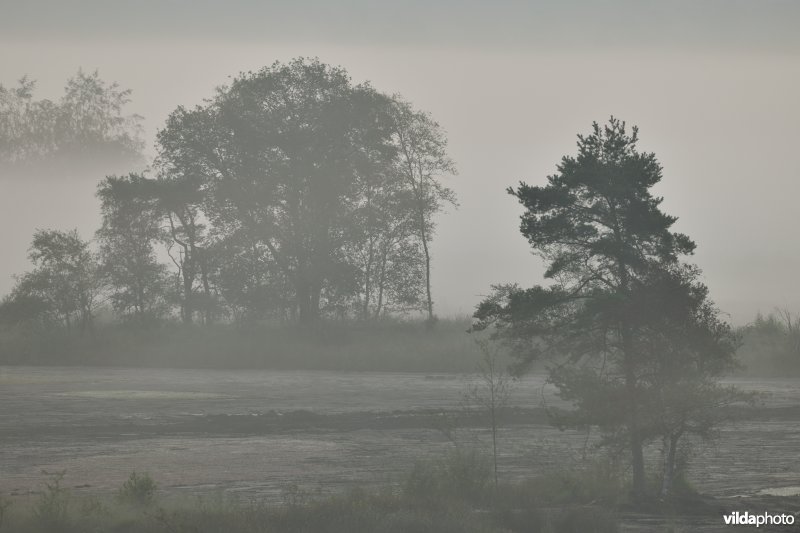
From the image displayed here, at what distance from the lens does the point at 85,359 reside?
63.2 m

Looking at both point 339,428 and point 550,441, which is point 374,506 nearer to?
point 550,441

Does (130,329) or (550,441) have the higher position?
(130,329)

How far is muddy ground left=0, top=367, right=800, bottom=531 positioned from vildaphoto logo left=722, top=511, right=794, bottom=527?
0.25 m

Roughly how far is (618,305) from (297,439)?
12483mm

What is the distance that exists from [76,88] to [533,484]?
313ft

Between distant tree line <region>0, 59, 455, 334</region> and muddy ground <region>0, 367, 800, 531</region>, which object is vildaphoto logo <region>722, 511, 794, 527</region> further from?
distant tree line <region>0, 59, 455, 334</region>

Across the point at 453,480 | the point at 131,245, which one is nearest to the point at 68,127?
the point at 131,245

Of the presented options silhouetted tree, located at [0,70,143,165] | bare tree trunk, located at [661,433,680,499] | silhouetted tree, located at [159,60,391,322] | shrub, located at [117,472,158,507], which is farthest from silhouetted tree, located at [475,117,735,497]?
silhouetted tree, located at [0,70,143,165]

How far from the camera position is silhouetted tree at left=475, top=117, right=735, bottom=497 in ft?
74.7

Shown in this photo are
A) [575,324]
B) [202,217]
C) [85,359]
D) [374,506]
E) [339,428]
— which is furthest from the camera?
[202,217]

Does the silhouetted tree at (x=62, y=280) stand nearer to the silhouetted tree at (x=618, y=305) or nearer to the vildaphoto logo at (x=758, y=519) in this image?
the silhouetted tree at (x=618, y=305)

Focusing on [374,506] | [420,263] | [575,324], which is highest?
[420,263]

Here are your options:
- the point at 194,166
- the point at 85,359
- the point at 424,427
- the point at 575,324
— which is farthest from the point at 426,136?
the point at 575,324

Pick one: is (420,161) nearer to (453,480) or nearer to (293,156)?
(293,156)
